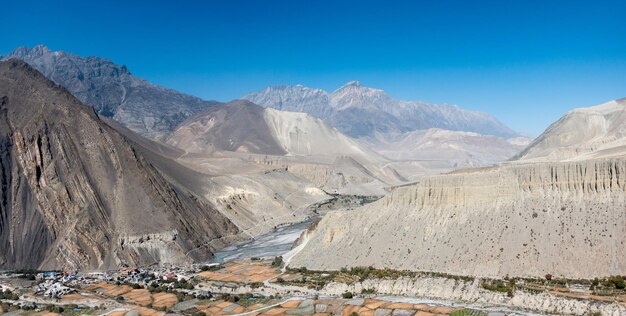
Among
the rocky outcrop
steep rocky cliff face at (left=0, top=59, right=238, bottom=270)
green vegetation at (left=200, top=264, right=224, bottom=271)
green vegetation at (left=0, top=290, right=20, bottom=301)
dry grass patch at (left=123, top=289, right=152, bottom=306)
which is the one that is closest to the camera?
dry grass patch at (left=123, top=289, right=152, bottom=306)

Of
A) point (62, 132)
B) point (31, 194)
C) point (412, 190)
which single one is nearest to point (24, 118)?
point (62, 132)

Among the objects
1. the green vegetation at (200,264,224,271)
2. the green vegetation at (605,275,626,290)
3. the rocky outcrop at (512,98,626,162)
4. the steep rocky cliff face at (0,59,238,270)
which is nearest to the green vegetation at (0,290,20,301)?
the steep rocky cliff face at (0,59,238,270)

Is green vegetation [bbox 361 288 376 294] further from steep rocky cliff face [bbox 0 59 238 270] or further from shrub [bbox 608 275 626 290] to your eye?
steep rocky cliff face [bbox 0 59 238 270]

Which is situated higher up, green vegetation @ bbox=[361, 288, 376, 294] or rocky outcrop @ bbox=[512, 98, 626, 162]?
rocky outcrop @ bbox=[512, 98, 626, 162]

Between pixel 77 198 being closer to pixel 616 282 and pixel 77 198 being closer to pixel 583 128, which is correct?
pixel 616 282

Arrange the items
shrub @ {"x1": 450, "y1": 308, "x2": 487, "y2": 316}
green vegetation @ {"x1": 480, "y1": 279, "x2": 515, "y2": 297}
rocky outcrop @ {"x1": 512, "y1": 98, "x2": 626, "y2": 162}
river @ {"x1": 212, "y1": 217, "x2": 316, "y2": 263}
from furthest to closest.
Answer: rocky outcrop @ {"x1": 512, "y1": 98, "x2": 626, "y2": 162}, river @ {"x1": 212, "y1": 217, "x2": 316, "y2": 263}, green vegetation @ {"x1": 480, "y1": 279, "x2": 515, "y2": 297}, shrub @ {"x1": 450, "y1": 308, "x2": 487, "y2": 316}

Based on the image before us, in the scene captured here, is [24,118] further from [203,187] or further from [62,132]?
[203,187]

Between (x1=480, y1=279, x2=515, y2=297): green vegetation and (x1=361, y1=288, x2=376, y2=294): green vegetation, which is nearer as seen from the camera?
(x1=480, y1=279, x2=515, y2=297): green vegetation
